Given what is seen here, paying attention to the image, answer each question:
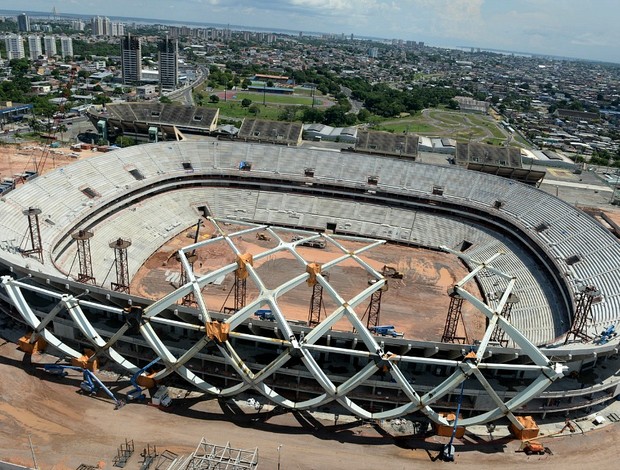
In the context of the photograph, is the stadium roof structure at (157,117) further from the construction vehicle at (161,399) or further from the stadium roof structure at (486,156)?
the construction vehicle at (161,399)

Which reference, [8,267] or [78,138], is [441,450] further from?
[78,138]

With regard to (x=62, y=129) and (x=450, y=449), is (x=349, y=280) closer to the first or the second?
(x=450, y=449)

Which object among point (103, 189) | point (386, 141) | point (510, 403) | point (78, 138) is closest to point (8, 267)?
point (103, 189)

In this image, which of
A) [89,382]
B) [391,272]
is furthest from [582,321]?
[89,382]

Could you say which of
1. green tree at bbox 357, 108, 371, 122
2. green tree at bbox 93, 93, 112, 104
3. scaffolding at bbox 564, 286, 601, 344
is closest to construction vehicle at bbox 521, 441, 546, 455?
scaffolding at bbox 564, 286, 601, 344

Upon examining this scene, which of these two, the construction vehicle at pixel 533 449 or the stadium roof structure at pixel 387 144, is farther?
the stadium roof structure at pixel 387 144

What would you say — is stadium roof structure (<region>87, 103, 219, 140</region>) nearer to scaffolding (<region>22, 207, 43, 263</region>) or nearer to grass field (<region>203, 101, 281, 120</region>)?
grass field (<region>203, 101, 281, 120</region>)

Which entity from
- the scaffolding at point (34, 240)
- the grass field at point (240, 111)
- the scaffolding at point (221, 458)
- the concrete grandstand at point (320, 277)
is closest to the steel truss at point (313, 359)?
the concrete grandstand at point (320, 277)
